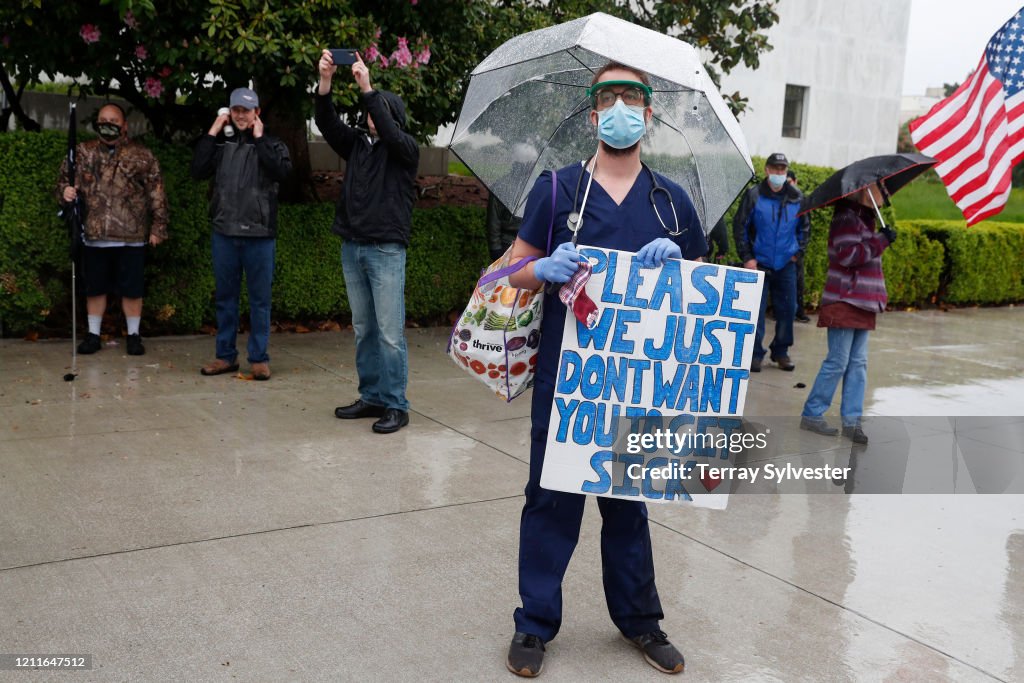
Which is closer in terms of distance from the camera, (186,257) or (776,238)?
(186,257)

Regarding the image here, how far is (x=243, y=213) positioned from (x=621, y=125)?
4.74 m

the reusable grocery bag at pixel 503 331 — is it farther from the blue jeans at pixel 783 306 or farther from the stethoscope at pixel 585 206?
the blue jeans at pixel 783 306

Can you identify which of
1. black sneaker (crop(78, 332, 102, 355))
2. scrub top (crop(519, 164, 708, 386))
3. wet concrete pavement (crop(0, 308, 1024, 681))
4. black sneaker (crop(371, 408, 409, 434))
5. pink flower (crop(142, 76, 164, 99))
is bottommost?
wet concrete pavement (crop(0, 308, 1024, 681))

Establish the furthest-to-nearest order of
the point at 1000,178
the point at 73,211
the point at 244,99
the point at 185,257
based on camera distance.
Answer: the point at 185,257 → the point at 73,211 → the point at 244,99 → the point at 1000,178

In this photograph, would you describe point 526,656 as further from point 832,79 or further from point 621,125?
point 832,79

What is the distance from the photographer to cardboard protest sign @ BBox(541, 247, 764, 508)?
3.35 m

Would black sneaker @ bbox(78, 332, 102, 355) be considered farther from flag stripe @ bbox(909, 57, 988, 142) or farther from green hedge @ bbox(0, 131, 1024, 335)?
flag stripe @ bbox(909, 57, 988, 142)

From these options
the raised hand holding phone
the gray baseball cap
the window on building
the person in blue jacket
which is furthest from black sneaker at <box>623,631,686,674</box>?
the window on building

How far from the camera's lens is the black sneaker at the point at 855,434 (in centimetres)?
671

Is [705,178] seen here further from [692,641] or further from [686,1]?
[686,1]

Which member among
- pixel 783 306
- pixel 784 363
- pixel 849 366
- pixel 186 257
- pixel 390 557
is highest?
pixel 186 257

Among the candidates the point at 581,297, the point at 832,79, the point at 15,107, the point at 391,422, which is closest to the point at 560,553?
the point at 581,297

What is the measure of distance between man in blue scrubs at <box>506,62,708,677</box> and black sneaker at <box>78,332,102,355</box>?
5625 millimetres

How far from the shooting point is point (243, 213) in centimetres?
744
